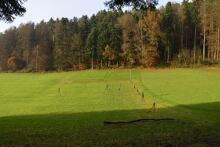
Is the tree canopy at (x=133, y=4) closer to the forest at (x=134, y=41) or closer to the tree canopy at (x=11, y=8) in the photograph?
the tree canopy at (x=11, y=8)

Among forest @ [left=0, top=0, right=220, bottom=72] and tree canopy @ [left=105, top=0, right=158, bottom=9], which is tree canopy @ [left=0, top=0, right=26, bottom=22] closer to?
tree canopy @ [left=105, top=0, right=158, bottom=9]

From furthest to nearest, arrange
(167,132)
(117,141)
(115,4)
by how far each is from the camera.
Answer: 1. (167,132)
2. (117,141)
3. (115,4)

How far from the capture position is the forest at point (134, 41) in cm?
12962

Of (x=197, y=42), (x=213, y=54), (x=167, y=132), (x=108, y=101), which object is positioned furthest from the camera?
(x=197, y=42)

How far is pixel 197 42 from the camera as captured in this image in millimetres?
144000

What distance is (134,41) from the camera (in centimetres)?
13662

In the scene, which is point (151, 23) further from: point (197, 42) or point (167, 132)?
point (167, 132)

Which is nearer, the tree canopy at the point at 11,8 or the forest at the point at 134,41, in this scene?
the tree canopy at the point at 11,8

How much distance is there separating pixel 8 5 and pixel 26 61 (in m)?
150

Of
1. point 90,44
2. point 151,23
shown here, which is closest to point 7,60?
point 90,44

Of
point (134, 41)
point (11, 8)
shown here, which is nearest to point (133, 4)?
point (11, 8)

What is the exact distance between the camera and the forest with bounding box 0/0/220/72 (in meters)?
130

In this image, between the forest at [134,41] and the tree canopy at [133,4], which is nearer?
the tree canopy at [133,4]

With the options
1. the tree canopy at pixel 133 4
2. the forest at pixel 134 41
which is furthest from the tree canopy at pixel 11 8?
the forest at pixel 134 41
